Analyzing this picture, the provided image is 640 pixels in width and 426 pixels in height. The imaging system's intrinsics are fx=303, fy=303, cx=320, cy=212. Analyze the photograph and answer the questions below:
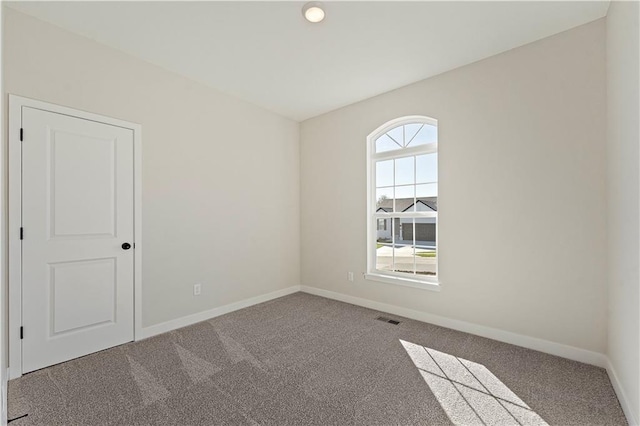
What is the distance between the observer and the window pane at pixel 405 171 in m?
3.71

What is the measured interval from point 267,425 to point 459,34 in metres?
3.31

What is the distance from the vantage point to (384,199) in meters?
3.98

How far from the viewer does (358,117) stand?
410cm

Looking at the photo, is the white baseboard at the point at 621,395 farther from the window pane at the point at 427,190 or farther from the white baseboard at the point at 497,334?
the window pane at the point at 427,190

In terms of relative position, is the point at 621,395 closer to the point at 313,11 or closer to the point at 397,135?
Result: the point at 397,135

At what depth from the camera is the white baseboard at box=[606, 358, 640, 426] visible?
68.0 inches

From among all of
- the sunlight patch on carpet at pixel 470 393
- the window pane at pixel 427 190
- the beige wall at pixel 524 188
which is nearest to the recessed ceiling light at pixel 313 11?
the beige wall at pixel 524 188

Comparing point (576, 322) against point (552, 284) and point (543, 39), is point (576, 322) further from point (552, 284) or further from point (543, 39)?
point (543, 39)

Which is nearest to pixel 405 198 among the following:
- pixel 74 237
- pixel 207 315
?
pixel 207 315

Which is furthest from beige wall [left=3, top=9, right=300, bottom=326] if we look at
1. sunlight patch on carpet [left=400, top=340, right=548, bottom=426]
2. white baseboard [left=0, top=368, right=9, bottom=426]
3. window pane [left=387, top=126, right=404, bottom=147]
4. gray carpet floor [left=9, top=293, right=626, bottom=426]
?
sunlight patch on carpet [left=400, top=340, right=548, bottom=426]

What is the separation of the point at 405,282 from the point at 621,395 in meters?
1.93

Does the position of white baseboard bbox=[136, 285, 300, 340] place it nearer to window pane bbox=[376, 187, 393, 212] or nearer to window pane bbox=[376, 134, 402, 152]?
window pane bbox=[376, 187, 393, 212]

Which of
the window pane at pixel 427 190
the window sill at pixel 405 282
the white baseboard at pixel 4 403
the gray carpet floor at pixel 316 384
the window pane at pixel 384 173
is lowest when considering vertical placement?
the gray carpet floor at pixel 316 384

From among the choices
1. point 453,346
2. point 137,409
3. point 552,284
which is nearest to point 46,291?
point 137,409
